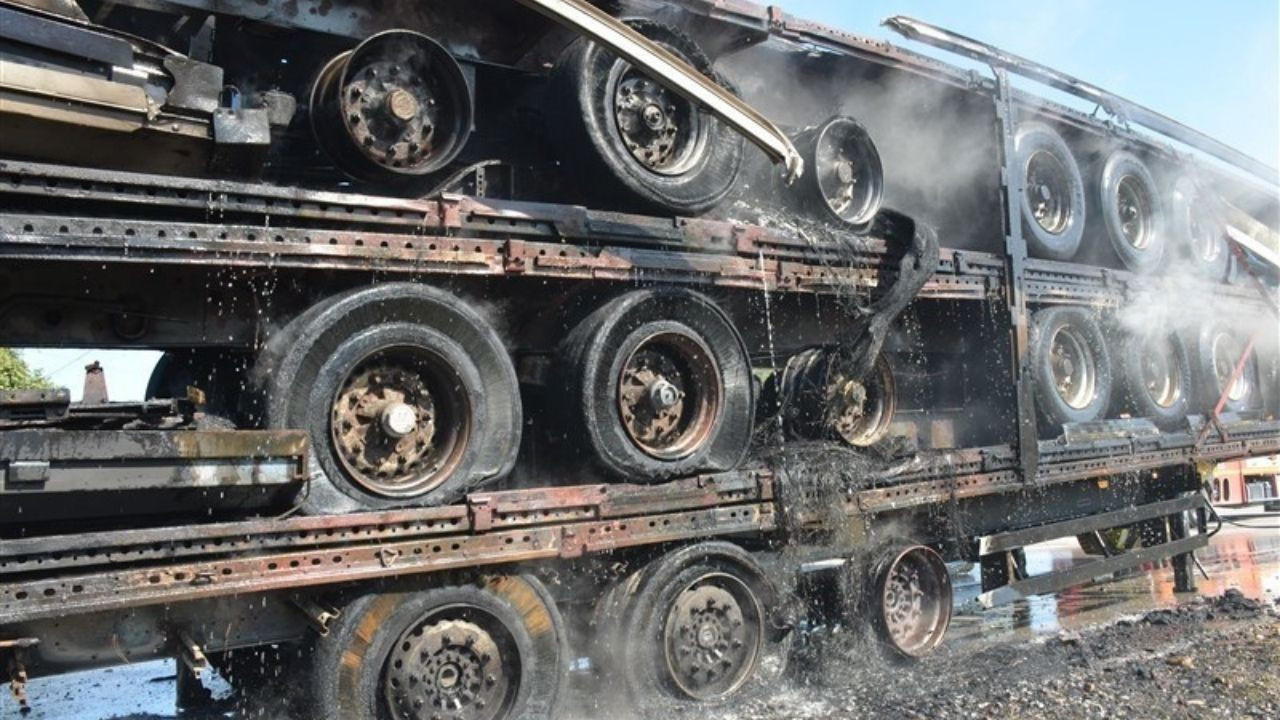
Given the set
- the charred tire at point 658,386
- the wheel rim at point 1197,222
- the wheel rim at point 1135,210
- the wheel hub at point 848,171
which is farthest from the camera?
the wheel rim at point 1197,222

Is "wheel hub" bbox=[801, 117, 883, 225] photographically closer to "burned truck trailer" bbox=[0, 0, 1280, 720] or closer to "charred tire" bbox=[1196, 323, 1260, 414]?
"burned truck trailer" bbox=[0, 0, 1280, 720]

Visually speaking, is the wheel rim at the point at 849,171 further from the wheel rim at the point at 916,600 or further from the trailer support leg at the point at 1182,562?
the trailer support leg at the point at 1182,562

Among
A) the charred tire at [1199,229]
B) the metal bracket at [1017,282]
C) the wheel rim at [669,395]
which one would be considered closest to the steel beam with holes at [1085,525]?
the metal bracket at [1017,282]

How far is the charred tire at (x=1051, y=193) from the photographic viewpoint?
24.2 feet

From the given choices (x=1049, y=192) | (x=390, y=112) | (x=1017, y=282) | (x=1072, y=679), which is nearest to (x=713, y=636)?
(x=1072, y=679)

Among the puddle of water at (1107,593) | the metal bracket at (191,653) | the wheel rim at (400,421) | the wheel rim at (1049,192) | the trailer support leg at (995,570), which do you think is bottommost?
the puddle of water at (1107,593)

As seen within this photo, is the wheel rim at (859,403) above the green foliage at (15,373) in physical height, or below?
below

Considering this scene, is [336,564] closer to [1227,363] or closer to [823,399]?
[823,399]

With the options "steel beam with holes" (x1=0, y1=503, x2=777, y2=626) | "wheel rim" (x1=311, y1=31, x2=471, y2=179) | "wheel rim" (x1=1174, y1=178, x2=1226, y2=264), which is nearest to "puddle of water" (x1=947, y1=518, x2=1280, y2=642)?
"wheel rim" (x1=1174, y1=178, x2=1226, y2=264)

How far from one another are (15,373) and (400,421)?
13.1 metres

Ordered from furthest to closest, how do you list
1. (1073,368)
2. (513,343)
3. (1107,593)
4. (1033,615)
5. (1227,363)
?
(1227,363) < (1107,593) < (1033,615) < (1073,368) < (513,343)

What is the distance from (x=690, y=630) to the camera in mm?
4859

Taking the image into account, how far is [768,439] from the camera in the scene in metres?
5.86

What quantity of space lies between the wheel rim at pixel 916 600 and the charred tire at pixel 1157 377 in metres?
2.96
